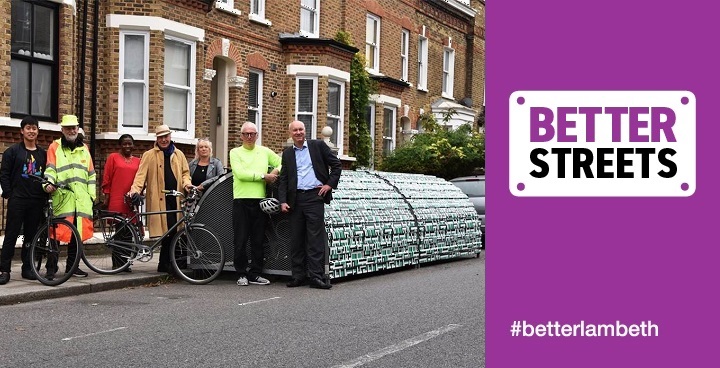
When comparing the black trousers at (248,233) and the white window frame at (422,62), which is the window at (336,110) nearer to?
the white window frame at (422,62)

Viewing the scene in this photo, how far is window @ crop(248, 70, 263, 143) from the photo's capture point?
19.5m

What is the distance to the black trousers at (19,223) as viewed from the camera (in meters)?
9.32

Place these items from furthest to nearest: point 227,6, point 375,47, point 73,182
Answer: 1. point 375,47
2. point 227,6
3. point 73,182

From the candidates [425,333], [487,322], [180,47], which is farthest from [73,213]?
[487,322]

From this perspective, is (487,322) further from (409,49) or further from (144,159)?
(409,49)

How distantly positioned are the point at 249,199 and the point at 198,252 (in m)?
0.80

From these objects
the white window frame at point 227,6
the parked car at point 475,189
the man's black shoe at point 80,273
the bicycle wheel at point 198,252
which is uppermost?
the white window frame at point 227,6

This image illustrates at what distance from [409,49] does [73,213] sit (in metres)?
18.5

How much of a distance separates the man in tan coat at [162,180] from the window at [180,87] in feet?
18.7

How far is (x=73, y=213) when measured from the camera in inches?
382

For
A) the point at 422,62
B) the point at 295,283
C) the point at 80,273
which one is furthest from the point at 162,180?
the point at 422,62

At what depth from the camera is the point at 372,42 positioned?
25.0m

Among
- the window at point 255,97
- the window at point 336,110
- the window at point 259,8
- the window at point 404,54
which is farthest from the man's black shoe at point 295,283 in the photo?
the window at point 404,54

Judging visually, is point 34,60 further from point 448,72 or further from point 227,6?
point 448,72
